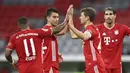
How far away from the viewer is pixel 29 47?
8336 mm

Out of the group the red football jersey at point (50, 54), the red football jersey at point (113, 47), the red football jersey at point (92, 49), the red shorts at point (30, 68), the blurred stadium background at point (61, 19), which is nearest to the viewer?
the red football jersey at point (92, 49)

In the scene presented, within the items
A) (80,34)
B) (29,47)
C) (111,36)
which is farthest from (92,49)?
(111,36)

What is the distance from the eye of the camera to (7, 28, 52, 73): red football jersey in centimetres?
832

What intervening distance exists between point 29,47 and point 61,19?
1114 centimetres

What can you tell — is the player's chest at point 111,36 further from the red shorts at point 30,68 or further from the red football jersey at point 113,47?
the red shorts at point 30,68

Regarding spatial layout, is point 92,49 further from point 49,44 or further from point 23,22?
point 23,22

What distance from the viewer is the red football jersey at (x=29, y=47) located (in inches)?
328

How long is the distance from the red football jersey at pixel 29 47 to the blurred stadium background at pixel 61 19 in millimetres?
7731

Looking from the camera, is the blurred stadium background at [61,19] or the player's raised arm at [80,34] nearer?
the player's raised arm at [80,34]

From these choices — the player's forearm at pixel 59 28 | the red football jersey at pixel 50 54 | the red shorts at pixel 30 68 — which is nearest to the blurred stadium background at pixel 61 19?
the red football jersey at pixel 50 54

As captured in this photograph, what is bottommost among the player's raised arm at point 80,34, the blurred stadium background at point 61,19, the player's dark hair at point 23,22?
the blurred stadium background at point 61,19

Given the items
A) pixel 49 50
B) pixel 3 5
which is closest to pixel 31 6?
pixel 3 5

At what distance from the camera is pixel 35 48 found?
8.37 m

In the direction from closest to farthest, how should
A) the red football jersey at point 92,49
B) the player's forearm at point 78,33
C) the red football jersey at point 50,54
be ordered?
the player's forearm at point 78,33, the red football jersey at point 92,49, the red football jersey at point 50,54
